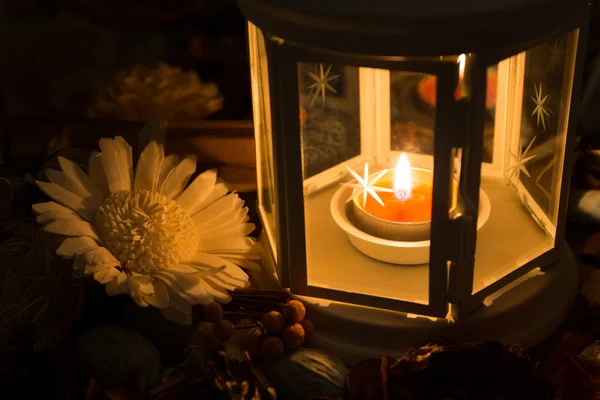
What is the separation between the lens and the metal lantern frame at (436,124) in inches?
25.8

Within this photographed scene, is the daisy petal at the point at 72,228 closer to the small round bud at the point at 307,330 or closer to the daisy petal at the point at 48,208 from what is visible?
the daisy petal at the point at 48,208

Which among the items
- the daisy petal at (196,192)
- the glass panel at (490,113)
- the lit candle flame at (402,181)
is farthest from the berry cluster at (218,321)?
the glass panel at (490,113)

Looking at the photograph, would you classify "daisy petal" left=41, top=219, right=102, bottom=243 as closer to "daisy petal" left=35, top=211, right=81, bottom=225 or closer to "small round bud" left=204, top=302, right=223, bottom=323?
"daisy petal" left=35, top=211, right=81, bottom=225

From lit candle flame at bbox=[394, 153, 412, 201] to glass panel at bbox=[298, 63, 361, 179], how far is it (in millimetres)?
62

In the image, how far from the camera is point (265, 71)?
790 millimetres

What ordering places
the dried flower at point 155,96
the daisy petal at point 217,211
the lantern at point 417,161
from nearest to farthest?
1. the lantern at point 417,161
2. the daisy petal at point 217,211
3. the dried flower at point 155,96

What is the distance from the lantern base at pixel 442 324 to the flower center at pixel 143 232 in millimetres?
140

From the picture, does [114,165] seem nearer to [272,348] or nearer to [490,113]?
[272,348]

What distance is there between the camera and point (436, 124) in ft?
2.26

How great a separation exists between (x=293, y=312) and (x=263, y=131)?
0.62 feet

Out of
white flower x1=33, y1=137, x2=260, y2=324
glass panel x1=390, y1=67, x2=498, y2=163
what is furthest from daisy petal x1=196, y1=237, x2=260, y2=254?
glass panel x1=390, y1=67, x2=498, y2=163

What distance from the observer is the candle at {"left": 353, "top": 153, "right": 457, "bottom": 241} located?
2.71 ft

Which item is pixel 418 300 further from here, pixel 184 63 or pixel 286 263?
pixel 184 63

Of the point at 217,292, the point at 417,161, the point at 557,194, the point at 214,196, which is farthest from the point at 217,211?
the point at 557,194
